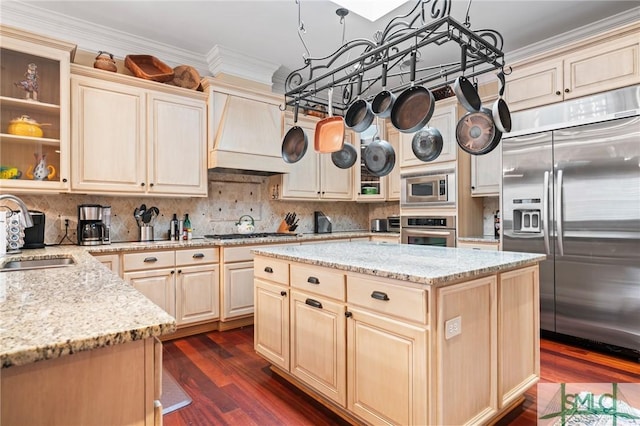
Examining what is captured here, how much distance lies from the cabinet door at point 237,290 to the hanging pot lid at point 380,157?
1.73 m

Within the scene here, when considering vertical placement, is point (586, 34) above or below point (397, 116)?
above

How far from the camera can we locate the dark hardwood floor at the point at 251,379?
1.97 m

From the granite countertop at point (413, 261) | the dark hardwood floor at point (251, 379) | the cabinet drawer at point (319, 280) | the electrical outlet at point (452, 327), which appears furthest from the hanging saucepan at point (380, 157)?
the dark hardwood floor at point (251, 379)

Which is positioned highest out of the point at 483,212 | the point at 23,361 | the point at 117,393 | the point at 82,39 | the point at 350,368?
the point at 82,39

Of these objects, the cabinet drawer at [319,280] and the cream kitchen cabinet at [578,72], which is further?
the cream kitchen cabinet at [578,72]

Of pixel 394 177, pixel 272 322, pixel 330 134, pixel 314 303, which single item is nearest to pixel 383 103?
pixel 330 134

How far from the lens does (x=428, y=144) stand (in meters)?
2.60

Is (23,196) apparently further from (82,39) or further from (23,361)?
(23,361)

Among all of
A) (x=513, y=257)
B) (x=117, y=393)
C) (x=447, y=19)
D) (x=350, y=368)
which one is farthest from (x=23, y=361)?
(x=513, y=257)

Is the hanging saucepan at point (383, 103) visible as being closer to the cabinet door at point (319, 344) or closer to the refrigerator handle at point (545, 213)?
the cabinet door at point (319, 344)

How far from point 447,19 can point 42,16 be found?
336 cm

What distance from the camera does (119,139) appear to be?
315cm

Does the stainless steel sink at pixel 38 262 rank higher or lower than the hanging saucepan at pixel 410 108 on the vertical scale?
lower

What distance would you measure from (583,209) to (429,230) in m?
1.59
